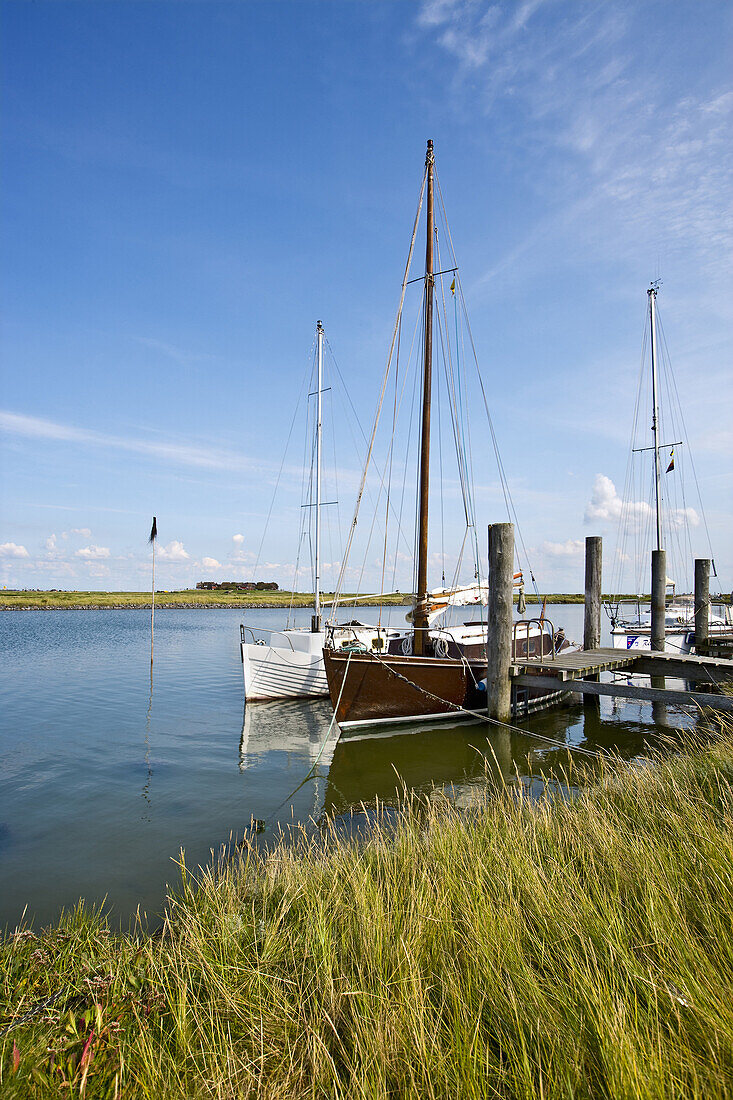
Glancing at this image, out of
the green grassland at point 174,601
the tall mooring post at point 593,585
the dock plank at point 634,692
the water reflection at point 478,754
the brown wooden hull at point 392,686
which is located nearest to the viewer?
the water reflection at point 478,754

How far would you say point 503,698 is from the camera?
12.6 metres

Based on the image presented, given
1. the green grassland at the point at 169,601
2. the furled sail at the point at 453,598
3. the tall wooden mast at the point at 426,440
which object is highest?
the tall wooden mast at the point at 426,440

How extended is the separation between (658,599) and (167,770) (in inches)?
598

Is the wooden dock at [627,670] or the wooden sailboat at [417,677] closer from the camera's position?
the wooden dock at [627,670]

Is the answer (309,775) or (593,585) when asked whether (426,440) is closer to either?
(593,585)

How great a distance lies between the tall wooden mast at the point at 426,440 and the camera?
48.1 ft

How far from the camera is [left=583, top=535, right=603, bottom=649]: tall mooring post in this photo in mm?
15938

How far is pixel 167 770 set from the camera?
35.0ft

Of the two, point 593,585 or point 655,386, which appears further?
point 655,386

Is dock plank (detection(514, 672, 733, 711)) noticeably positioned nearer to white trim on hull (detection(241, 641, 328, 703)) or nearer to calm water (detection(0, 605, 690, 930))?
calm water (detection(0, 605, 690, 930))

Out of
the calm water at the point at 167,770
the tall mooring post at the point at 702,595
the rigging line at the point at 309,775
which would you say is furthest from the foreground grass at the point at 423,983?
the tall mooring post at the point at 702,595

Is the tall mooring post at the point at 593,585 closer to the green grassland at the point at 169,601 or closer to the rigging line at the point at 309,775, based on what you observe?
the rigging line at the point at 309,775

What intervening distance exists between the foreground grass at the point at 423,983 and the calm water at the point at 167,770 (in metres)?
2.06

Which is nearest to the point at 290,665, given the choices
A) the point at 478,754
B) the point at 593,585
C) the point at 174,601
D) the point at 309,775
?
the point at 309,775
